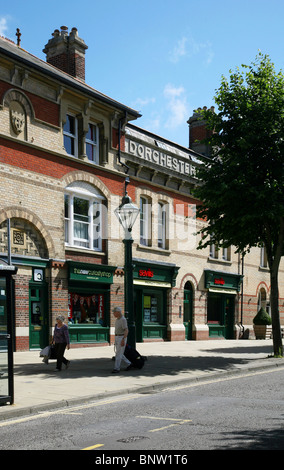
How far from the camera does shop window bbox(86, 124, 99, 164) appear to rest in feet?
74.7

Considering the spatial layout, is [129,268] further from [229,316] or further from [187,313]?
[229,316]

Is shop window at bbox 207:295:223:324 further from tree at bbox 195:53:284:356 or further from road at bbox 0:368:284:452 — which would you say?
road at bbox 0:368:284:452

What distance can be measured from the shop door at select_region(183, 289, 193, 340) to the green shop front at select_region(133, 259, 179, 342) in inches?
70.8

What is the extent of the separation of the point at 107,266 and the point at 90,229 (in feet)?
5.48

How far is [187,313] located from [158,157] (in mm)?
8033

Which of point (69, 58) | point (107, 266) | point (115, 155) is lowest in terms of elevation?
point (107, 266)

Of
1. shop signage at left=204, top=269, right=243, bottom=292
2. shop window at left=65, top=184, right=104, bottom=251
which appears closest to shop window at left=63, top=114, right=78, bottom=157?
shop window at left=65, top=184, right=104, bottom=251

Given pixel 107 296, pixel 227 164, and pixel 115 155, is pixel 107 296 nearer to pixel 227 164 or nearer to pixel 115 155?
pixel 115 155

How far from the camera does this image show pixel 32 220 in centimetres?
1961

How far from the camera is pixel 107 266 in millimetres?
22656

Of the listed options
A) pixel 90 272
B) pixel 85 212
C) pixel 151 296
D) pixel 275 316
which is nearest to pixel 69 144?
pixel 85 212

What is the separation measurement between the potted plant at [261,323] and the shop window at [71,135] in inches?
568

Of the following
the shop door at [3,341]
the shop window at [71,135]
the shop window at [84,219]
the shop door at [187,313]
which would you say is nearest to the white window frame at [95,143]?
the shop window at [71,135]

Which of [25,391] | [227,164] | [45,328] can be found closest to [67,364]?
[25,391]
